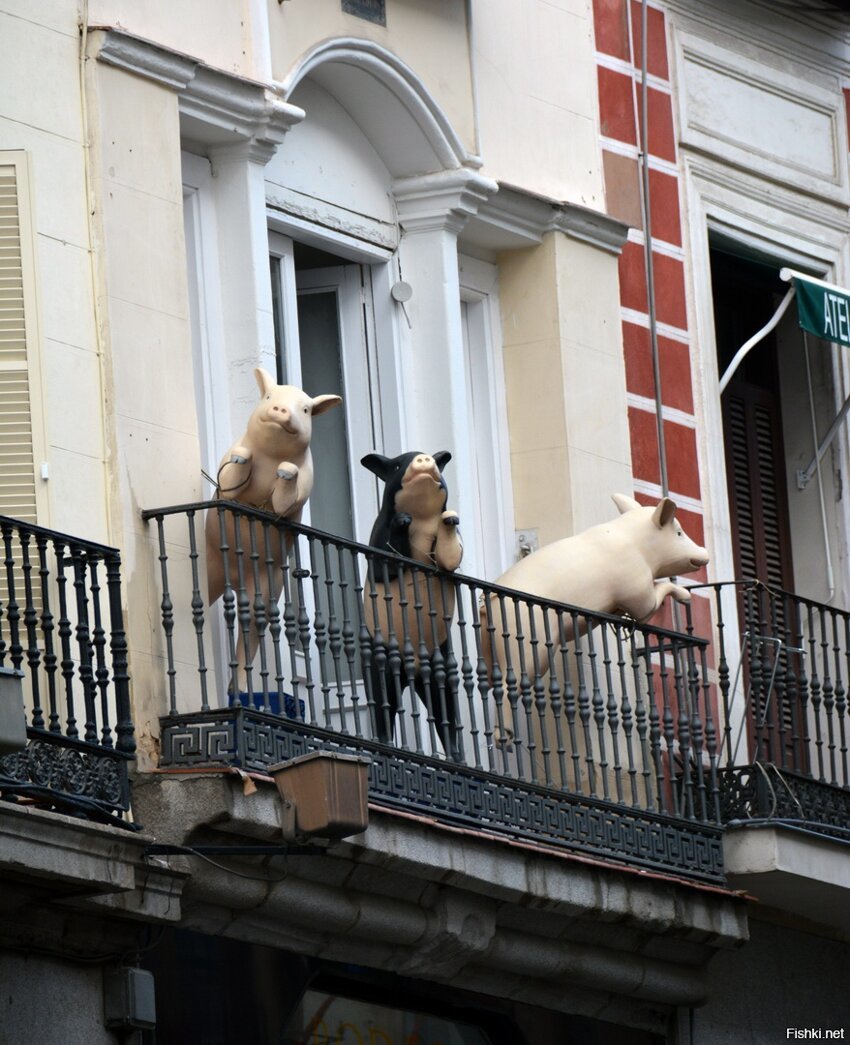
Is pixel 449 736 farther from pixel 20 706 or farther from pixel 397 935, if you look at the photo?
pixel 20 706

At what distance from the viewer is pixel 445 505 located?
1473cm

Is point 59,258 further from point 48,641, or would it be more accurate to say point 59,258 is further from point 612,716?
point 612,716

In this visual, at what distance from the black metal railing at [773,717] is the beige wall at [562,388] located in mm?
836

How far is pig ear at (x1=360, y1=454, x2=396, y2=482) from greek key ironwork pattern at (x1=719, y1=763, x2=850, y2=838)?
2690mm

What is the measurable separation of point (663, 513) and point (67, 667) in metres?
4.05

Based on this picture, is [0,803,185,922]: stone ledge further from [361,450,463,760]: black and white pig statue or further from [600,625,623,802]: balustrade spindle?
[600,625,623,802]: balustrade spindle

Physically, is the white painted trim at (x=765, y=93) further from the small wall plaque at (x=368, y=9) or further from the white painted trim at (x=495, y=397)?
the small wall plaque at (x=368, y=9)

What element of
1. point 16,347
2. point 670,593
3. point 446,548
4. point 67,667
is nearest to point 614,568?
point 670,593

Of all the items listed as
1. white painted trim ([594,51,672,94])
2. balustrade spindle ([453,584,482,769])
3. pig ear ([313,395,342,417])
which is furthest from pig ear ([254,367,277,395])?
white painted trim ([594,51,672,94])

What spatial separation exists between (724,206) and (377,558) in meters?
4.90

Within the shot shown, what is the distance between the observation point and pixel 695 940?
15516 millimetres

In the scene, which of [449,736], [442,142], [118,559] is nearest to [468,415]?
[442,142]

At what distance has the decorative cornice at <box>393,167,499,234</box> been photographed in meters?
16.2

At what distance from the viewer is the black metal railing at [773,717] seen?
16.0 metres
